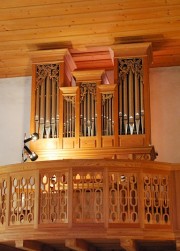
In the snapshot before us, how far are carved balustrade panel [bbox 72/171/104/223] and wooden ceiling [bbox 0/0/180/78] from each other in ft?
11.3

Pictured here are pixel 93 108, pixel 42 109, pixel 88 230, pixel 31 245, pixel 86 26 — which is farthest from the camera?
pixel 42 109

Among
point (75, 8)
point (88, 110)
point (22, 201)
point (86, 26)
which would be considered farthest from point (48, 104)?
point (22, 201)

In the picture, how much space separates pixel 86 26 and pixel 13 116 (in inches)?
126

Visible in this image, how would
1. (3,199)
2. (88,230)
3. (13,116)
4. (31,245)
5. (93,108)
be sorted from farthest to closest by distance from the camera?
(13,116)
(93,108)
(31,245)
(3,199)
(88,230)

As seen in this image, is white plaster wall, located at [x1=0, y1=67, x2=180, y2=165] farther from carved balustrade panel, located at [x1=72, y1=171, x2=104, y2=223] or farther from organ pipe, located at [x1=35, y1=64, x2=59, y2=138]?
carved balustrade panel, located at [x1=72, y1=171, x2=104, y2=223]

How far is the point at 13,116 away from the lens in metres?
15.1

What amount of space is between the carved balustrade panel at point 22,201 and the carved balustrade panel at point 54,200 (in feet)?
0.62

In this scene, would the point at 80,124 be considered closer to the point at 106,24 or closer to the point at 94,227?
Answer: the point at 106,24

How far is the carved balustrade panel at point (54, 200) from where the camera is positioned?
10.9 m

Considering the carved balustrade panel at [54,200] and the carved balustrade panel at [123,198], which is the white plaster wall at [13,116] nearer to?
the carved balustrade panel at [54,200]

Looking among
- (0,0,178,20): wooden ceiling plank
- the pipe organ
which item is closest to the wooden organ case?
the pipe organ

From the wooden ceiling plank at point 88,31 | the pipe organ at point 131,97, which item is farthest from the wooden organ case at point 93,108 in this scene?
the wooden ceiling plank at point 88,31

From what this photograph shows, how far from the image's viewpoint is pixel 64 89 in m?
13.8

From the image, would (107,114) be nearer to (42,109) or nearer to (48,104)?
(48,104)
